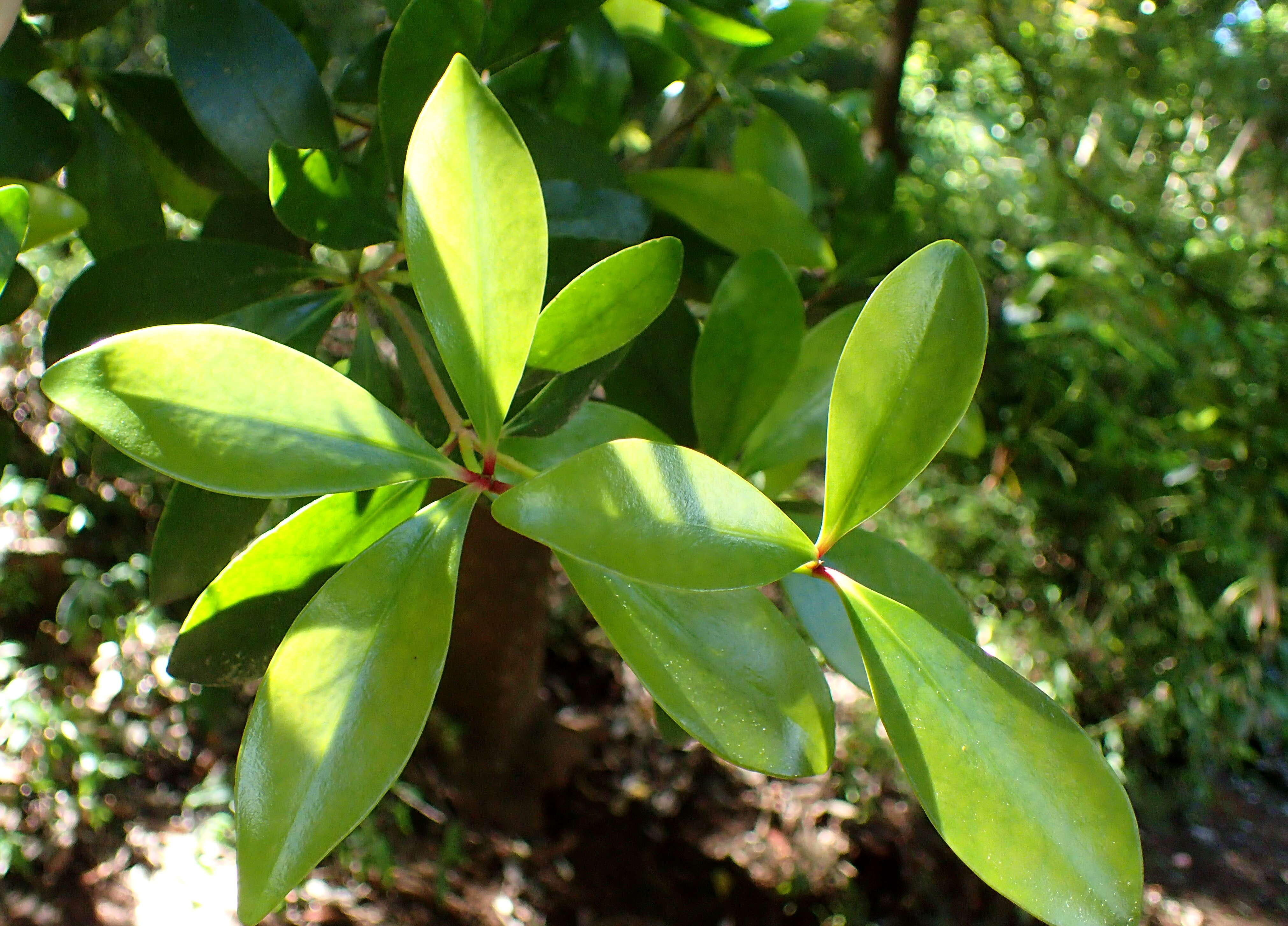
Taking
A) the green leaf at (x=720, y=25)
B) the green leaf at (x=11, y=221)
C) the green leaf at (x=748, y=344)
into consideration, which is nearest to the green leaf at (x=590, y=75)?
the green leaf at (x=720, y=25)

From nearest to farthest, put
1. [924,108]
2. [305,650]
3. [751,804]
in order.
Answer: [305,650] → [751,804] → [924,108]

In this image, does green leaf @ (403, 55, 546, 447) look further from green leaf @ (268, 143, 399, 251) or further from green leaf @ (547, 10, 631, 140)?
green leaf @ (547, 10, 631, 140)

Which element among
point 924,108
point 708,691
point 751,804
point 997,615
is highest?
point 708,691

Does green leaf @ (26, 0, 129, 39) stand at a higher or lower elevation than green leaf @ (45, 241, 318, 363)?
higher

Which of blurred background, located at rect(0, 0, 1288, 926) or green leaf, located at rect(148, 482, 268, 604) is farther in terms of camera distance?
blurred background, located at rect(0, 0, 1288, 926)

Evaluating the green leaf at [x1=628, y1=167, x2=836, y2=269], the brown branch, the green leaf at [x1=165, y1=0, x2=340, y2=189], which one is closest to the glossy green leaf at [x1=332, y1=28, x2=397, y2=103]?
the green leaf at [x1=165, y1=0, x2=340, y2=189]

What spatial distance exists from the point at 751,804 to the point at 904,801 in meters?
0.25

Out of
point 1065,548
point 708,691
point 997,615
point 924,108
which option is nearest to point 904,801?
point 997,615

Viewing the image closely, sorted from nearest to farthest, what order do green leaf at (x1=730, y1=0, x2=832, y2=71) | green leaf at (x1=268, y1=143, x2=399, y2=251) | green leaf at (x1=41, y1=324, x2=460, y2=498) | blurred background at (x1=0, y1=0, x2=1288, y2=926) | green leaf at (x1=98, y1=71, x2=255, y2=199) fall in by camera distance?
green leaf at (x1=41, y1=324, x2=460, y2=498) → green leaf at (x1=268, y1=143, x2=399, y2=251) → green leaf at (x1=98, y1=71, x2=255, y2=199) → green leaf at (x1=730, y1=0, x2=832, y2=71) → blurred background at (x1=0, y1=0, x2=1288, y2=926)

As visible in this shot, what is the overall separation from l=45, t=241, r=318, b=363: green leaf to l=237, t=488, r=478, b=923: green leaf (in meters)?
0.17

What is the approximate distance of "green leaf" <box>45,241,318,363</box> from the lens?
0.34 m

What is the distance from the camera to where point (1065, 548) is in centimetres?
167

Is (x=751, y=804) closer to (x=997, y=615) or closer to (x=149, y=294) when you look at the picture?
(x=997, y=615)

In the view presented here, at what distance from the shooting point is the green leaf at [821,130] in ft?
1.89
